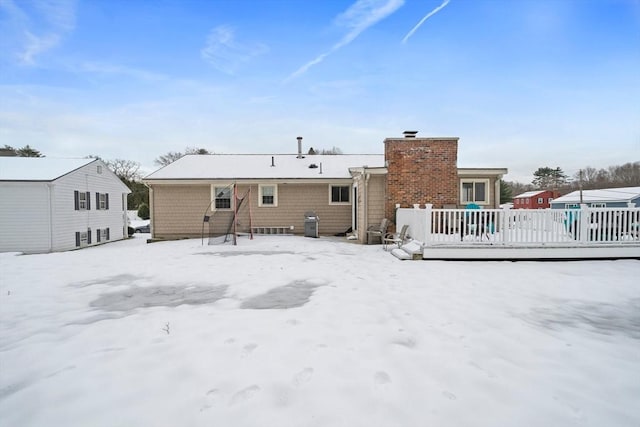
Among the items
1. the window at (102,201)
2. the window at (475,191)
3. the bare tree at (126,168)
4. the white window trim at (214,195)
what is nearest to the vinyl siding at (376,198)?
the window at (475,191)

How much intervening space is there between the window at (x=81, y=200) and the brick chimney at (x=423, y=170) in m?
13.8

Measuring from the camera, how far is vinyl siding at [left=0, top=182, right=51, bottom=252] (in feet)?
40.1

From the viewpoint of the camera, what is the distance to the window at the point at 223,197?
550 inches

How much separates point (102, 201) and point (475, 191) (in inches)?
714

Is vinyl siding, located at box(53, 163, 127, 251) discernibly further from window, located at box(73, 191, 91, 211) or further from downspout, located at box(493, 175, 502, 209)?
downspout, located at box(493, 175, 502, 209)

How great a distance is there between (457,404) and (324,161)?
47.3ft

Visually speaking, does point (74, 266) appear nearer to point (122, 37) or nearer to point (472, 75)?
point (122, 37)

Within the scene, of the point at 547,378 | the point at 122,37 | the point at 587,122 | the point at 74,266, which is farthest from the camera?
the point at 587,122

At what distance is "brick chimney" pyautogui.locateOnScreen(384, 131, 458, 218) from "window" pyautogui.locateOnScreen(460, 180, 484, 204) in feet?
7.27

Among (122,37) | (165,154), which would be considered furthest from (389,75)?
(165,154)

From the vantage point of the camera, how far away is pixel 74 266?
7164mm

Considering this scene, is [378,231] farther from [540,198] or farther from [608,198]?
[540,198]

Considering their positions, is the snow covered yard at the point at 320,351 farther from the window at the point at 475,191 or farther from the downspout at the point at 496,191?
the window at the point at 475,191

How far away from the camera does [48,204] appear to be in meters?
12.6
